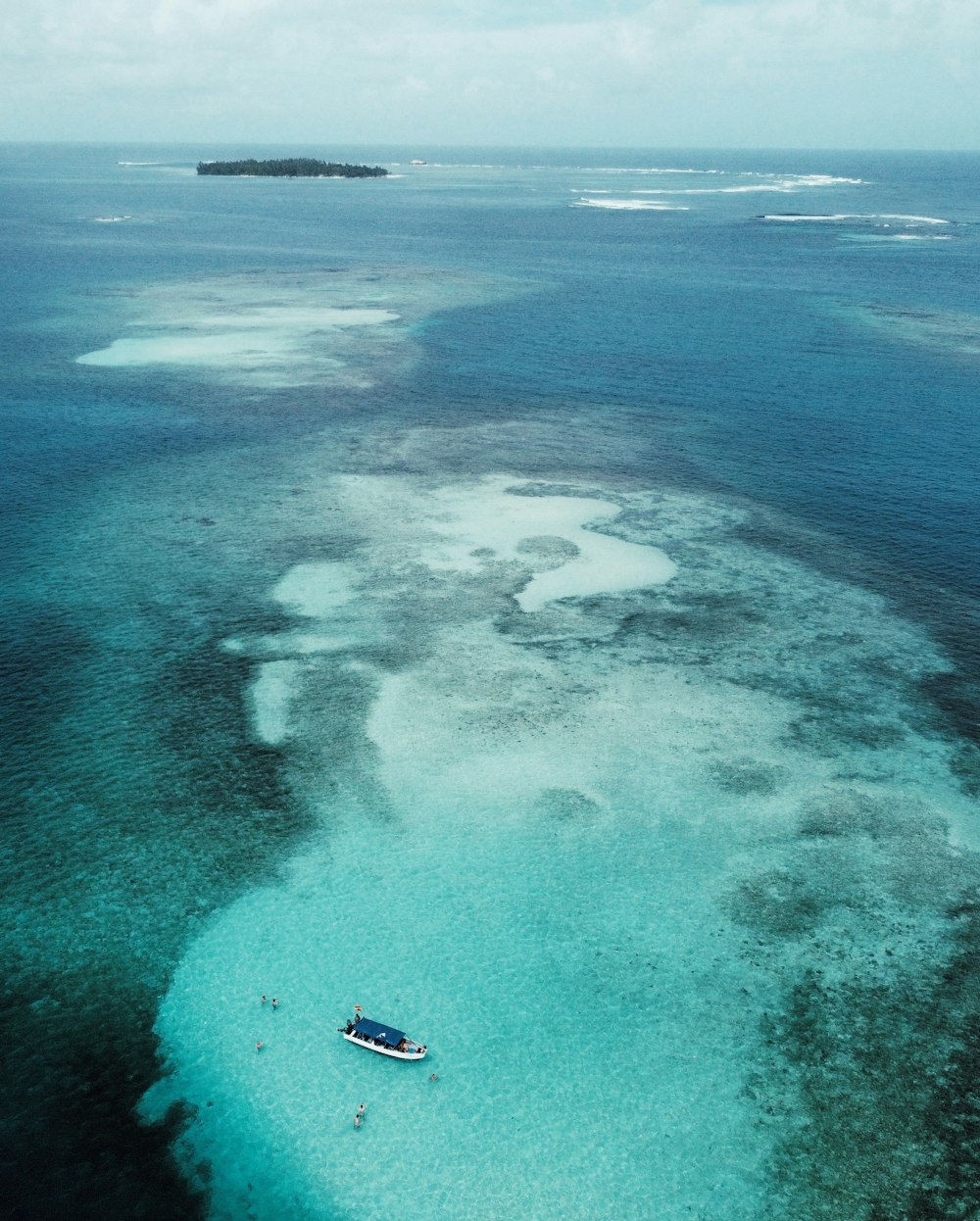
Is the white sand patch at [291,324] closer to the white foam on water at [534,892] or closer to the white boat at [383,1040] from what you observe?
the white foam on water at [534,892]

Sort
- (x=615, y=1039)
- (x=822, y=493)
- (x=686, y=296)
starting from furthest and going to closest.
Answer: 1. (x=686, y=296)
2. (x=822, y=493)
3. (x=615, y=1039)

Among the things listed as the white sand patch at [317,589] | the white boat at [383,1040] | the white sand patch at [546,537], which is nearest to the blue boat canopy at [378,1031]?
the white boat at [383,1040]

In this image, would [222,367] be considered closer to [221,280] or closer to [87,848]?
[221,280]

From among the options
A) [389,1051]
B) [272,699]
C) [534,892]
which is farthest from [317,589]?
[389,1051]

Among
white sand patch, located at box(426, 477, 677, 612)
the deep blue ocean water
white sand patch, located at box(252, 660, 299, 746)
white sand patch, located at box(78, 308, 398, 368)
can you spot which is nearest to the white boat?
the deep blue ocean water

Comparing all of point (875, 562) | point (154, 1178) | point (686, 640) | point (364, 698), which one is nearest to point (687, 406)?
point (875, 562)

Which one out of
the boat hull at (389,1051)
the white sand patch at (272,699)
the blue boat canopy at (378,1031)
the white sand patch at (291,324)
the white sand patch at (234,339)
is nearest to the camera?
the boat hull at (389,1051)
